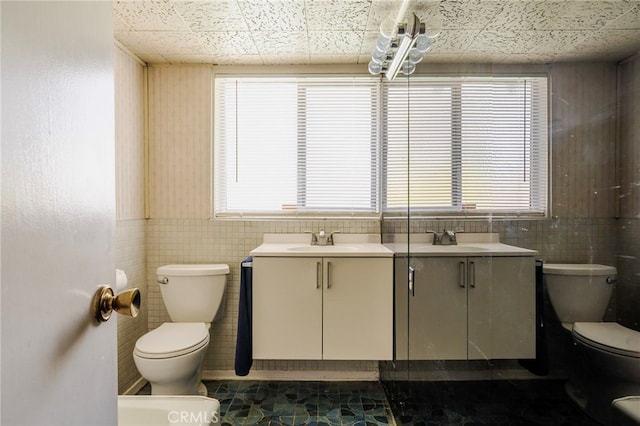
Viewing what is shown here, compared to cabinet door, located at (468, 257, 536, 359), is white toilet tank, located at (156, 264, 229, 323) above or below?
below

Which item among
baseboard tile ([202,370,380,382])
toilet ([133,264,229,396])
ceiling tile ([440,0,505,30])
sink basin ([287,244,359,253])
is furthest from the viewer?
baseboard tile ([202,370,380,382])

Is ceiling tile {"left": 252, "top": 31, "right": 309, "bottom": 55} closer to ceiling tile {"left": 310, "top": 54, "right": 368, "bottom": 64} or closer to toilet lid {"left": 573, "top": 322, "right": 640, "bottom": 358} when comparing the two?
ceiling tile {"left": 310, "top": 54, "right": 368, "bottom": 64}

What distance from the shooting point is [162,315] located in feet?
7.27

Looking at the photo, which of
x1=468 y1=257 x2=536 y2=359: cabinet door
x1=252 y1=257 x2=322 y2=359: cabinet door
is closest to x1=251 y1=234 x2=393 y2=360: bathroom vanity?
x1=252 y1=257 x2=322 y2=359: cabinet door

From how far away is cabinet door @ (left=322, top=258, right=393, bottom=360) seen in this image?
179 cm

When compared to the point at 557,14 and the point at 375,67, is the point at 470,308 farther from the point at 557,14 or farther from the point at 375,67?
the point at 375,67

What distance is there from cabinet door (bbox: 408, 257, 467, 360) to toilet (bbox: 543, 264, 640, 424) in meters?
0.47

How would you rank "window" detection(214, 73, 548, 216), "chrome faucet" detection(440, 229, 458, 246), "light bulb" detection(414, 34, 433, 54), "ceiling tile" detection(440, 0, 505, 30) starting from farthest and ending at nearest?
"window" detection(214, 73, 548, 216), "light bulb" detection(414, 34, 433, 54), "chrome faucet" detection(440, 229, 458, 246), "ceiling tile" detection(440, 0, 505, 30)

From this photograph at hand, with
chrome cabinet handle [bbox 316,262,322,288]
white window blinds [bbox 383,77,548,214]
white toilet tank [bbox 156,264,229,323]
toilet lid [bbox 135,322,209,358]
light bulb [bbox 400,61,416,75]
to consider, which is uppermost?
light bulb [bbox 400,61,416,75]

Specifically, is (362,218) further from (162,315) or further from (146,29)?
(146,29)

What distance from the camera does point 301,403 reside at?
190cm

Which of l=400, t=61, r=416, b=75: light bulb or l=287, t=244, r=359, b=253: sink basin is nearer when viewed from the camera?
l=400, t=61, r=416, b=75: light bulb

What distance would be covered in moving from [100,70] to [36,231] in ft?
1.12

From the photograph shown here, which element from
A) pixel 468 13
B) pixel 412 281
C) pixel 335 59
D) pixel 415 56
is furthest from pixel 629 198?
pixel 335 59
